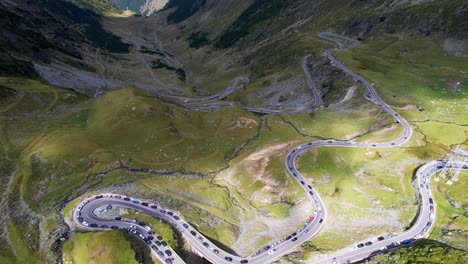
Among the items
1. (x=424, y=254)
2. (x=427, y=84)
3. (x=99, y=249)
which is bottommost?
(x=424, y=254)

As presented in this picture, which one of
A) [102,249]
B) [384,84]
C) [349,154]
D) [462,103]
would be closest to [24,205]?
[102,249]

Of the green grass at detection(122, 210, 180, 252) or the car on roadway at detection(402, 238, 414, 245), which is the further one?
the green grass at detection(122, 210, 180, 252)

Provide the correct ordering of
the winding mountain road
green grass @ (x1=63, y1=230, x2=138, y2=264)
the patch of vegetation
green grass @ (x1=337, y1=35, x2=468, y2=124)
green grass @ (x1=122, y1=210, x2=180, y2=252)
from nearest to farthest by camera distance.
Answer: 1. the patch of vegetation
2. green grass @ (x1=63, y1=230, x2=138, y2=264)
3. the winding mountain road
4. green grass @ (x1=122, y1=210, x2=180, y2=252)
5. green grass @ (x1=337, y1=35, x2=468, y2=124)

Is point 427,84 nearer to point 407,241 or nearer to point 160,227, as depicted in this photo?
point 407,241

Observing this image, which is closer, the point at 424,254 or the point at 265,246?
the point at 424,254

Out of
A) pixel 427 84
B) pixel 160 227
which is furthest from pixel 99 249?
pixel 427 84

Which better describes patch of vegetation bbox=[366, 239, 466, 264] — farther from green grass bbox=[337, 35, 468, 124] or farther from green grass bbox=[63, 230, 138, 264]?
green grass bbox=[337, 35, 468, 124]

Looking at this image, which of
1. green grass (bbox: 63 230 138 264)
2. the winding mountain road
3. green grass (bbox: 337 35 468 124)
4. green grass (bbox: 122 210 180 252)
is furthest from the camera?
green grass (bbox: 337 35 468 124)

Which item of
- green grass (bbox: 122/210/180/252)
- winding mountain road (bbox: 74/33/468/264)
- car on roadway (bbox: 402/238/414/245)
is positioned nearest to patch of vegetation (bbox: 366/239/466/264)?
car on roadway (bbox: 402/238/414/245)

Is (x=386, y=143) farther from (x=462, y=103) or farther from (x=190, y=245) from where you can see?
(x=190, y=245)
